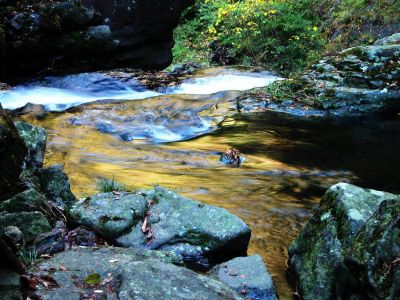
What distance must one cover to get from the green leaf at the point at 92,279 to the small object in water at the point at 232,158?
446cm

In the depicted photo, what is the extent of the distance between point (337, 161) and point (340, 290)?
4.54 metres

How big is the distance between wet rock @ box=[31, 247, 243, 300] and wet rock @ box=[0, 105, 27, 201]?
0.86 m

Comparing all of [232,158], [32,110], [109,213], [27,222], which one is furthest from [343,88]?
[27,222]

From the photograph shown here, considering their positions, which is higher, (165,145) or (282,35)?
(282,35)

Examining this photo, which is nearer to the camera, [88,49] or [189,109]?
[189,109]

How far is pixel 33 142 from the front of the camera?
5.55 meters

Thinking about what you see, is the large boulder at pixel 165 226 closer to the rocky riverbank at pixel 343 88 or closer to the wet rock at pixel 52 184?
the wet rock at pixel 52 184

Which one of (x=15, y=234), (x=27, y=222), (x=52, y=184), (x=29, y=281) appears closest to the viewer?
(x=29, y=281)

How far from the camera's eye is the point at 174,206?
462 centimetres

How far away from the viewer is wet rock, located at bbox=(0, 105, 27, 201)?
12.4 feet

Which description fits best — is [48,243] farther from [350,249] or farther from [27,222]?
[350,249]

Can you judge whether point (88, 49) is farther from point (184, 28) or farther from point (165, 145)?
point (184, 28)

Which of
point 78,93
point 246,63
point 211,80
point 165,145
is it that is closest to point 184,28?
point 246,63

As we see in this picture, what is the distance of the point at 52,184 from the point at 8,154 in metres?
1.30
